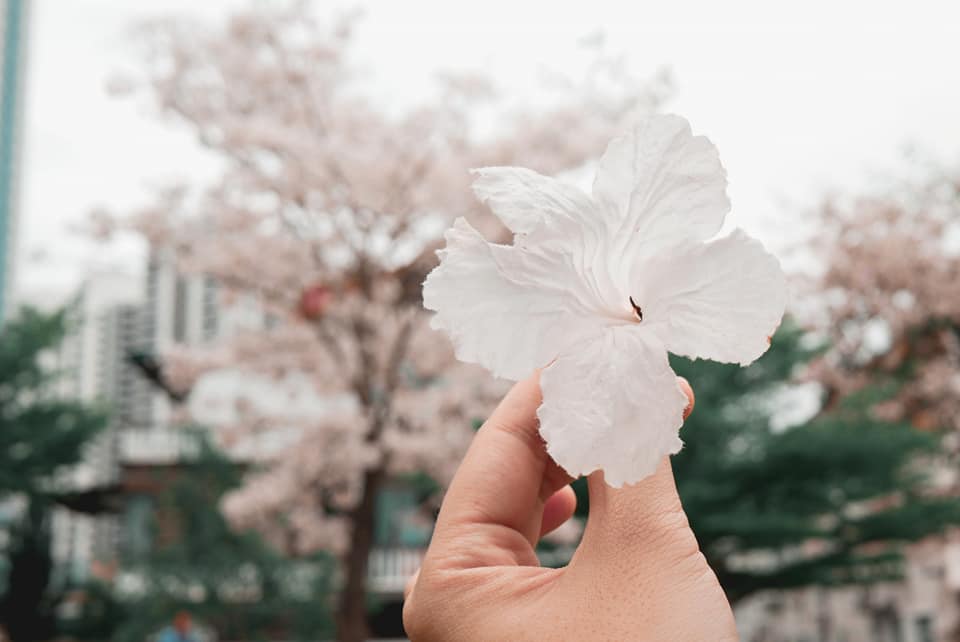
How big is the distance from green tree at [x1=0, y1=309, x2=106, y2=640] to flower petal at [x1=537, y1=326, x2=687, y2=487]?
17402mm

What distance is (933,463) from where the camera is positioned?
44.0 feet

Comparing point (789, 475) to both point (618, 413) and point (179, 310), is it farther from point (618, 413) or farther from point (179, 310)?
point (179, 310)

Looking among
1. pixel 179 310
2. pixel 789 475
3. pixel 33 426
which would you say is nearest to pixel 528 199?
pixel 789 475

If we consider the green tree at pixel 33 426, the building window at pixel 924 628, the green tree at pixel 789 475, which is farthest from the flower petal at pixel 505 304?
the building window at pixel 924 628

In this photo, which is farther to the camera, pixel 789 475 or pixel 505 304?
Answer: pixel 789 475

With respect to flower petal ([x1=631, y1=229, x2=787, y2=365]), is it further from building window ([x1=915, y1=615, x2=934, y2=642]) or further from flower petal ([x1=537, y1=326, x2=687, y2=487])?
building window ([x1=915, y1=615, x2=934, y2=642])

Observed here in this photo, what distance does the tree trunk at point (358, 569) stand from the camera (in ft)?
27.6

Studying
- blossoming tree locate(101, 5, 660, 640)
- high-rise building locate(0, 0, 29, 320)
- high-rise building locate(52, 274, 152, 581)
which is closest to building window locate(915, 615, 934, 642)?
blossoming tree locate(101, 5, 660, 640)

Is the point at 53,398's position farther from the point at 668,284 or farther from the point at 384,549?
the point at 668,284

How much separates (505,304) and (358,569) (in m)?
8.37

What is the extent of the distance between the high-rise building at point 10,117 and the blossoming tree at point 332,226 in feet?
124

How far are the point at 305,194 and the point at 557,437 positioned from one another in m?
8.65

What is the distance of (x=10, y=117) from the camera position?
43844mm

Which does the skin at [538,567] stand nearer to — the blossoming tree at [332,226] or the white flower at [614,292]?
the white flower at [614,292]
